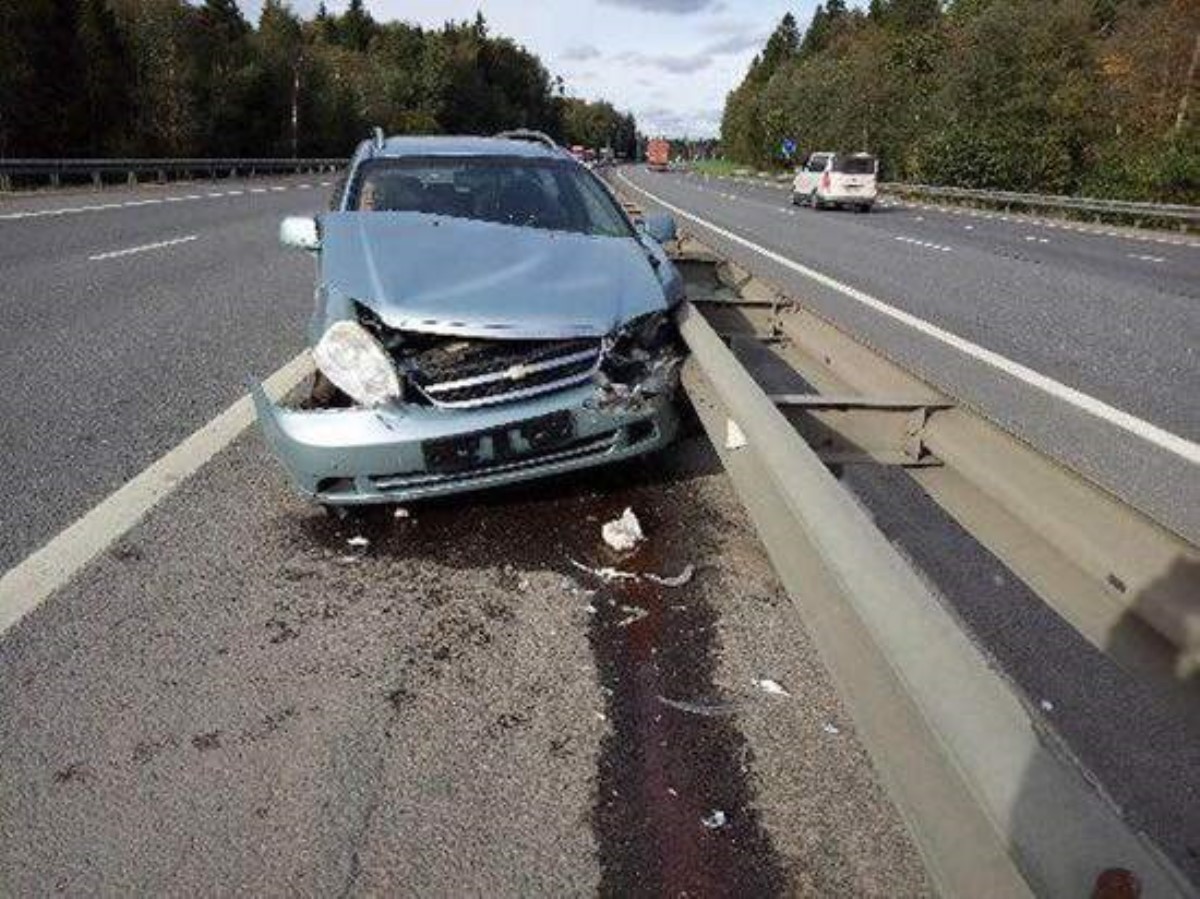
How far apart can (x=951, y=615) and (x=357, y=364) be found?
7.18 feet

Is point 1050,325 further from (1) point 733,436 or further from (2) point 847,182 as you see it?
(2) point 847,182

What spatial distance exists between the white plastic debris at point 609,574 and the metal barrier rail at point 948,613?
0.52 m

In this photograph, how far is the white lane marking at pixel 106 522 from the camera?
3.25 meters

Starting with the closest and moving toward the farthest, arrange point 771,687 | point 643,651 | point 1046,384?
point 771,687 < point 643,651 < point 1046,384

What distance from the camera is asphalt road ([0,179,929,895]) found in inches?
84.9

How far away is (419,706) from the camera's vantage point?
2725mm

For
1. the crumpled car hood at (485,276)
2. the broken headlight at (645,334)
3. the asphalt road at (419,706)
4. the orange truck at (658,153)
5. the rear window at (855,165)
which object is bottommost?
the asphalt road at (419,706)

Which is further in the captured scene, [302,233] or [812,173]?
[812,173]

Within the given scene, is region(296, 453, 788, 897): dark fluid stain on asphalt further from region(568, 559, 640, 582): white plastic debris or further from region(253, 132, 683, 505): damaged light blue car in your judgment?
region(253, 132, 683, 505): damaged light blue car

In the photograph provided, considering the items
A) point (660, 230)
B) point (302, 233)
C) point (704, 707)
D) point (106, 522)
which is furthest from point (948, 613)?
point (302, 233)

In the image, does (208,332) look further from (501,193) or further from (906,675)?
→ (906,675)

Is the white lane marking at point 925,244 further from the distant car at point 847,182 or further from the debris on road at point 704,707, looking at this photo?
the debris on road at point 704,707

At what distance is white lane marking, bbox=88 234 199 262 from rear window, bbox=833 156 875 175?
2417cm

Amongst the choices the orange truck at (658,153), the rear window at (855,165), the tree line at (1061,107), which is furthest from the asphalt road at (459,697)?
the orange truck at (658,153)
